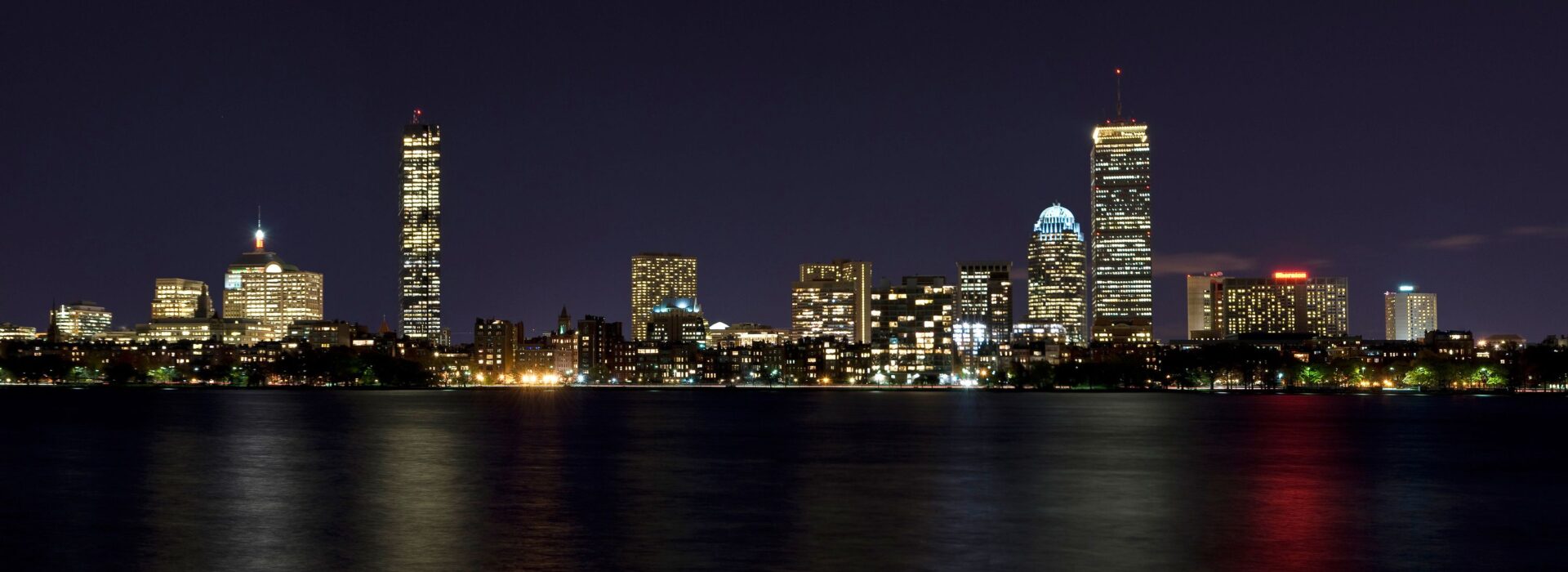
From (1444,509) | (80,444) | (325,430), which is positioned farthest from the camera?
(325,430)

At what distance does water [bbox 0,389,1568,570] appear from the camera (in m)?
39.2

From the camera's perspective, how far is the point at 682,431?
10550cm

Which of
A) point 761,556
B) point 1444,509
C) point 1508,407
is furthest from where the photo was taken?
point 1508,407

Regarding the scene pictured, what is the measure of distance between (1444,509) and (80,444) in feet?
222

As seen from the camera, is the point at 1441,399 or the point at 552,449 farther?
the point at 1441,399

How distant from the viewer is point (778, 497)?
179ft

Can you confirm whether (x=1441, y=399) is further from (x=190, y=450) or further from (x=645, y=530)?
(x=645, y=530)

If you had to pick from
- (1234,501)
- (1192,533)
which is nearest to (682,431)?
(1234,501)

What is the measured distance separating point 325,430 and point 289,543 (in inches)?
2502

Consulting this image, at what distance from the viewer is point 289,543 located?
134ft

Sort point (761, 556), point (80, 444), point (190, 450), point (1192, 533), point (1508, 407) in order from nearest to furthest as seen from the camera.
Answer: point (761, 556) < point (1192, 533) < point (190, 450) < point (80, 444) < point (1508, 407)

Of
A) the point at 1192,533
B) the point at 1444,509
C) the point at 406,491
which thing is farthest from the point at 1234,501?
the point at 406,491

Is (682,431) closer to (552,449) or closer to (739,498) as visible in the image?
(552,449)

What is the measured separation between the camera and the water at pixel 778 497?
128 feet
